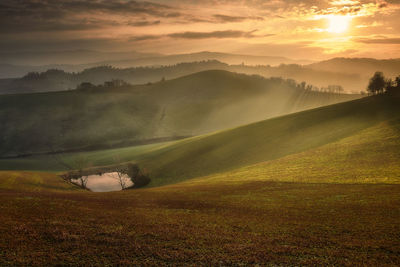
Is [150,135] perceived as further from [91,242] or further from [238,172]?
[91,242]

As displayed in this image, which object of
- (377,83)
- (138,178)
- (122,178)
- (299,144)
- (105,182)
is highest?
(377,83)

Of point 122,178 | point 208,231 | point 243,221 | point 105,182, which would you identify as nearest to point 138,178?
point 122,178

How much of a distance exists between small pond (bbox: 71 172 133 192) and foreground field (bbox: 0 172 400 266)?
157 feet

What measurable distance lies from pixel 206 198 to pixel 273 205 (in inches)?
388

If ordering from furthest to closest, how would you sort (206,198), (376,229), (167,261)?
(206,198)
(376,229)
(167,261)

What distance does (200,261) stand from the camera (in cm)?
1847

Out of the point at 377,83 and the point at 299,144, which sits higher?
the point at 377,83

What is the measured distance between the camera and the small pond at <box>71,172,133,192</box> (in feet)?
263

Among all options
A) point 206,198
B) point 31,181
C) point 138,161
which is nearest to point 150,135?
point 138,161

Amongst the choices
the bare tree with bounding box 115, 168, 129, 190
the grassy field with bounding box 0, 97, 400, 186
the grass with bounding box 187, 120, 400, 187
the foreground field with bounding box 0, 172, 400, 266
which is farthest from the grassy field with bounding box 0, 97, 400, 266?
the bare tree with bounding box 115, 168, 129, 190

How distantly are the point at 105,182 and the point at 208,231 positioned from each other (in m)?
70.7

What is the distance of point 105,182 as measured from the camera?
285 feet

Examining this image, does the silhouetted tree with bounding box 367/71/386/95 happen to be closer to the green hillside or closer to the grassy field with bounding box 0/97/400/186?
the green hillside

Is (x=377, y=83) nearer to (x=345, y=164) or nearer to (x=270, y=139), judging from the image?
(x=270, y=139)
